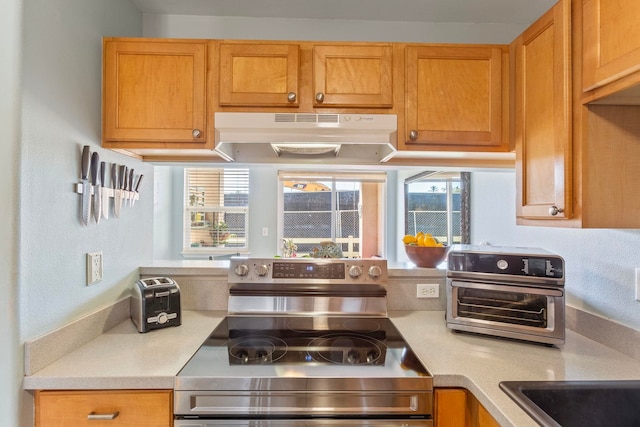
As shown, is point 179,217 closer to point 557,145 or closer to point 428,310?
point 428,310

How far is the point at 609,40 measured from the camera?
966 millimetres

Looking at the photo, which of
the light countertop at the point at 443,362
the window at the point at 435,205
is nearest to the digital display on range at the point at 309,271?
the light countertop at the point at 443,362

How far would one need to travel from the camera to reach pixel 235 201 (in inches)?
191

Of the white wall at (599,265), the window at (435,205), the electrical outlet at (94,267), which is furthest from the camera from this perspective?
the window at (435,205)

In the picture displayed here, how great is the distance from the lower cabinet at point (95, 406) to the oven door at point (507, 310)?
111 cm

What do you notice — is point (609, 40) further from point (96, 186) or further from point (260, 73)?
point (96, 186)

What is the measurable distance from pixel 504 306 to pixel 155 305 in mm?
1410

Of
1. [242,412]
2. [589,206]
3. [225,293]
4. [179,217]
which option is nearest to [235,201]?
[179,217]

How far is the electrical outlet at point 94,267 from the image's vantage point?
1324 mm

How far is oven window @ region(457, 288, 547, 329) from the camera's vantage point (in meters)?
1.29

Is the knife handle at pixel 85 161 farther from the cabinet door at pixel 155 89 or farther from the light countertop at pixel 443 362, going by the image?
the light countertop at pixel 443 362

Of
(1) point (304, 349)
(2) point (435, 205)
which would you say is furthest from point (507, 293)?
(2) point (435, 205)

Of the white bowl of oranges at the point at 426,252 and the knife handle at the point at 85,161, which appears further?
the white bowl of oranges at the point at 426,252

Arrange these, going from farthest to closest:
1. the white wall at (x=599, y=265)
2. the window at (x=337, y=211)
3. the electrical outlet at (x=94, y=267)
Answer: the window at (x=337, y=211) → the electrical outlet at (x=94, y=267) → the white wall at (x=599, y=265)
